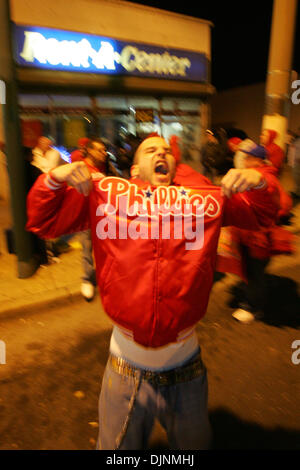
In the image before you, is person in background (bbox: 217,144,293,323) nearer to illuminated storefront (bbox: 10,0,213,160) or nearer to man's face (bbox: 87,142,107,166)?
man's face (bbox: 87,142,107,166)

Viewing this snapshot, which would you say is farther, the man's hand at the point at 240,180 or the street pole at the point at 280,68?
the street pole at the point at 280,68

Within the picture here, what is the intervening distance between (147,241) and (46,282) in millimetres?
3798

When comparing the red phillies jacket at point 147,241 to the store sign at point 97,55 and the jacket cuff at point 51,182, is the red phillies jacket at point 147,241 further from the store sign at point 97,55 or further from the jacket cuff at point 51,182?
the store sign at point 97,55

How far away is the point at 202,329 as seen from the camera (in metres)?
4.01

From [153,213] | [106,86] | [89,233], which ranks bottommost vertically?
[89,233]

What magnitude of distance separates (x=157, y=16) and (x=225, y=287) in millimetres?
8752

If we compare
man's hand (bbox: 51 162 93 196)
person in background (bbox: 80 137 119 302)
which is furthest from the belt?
person in background (bbox: 80 137 119 302)

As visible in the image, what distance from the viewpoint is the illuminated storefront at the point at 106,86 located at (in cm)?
857

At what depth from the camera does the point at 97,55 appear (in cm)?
929

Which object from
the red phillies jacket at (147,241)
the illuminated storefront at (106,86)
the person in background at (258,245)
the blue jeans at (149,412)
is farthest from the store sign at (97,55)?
the blue jeans at (149,412)

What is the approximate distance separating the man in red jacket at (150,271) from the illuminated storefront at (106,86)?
782 centimetres

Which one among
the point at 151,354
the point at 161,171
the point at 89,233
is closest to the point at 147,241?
the point at 161,171

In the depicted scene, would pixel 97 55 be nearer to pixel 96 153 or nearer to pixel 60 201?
pixel 96 153

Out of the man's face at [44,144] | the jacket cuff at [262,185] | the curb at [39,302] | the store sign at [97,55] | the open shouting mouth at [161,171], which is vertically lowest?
the curb at [39,302]
